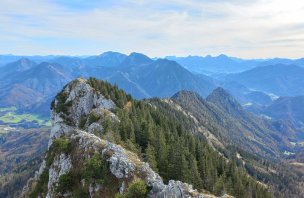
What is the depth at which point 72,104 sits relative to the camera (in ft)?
473

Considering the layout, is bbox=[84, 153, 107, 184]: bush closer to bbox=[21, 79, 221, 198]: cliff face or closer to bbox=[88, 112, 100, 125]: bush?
bbox=[21, 79, 221, 198]: cliff face

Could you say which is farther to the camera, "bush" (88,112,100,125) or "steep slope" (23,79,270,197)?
"bush" (88,112,100,125)

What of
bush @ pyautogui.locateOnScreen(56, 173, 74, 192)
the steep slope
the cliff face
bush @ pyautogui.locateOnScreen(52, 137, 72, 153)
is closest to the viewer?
the cliff face

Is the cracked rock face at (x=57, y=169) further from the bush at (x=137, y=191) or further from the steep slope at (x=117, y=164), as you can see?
the bush at (x=137, y=191)

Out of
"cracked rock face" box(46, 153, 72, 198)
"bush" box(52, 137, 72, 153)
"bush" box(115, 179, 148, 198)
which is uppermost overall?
"bush" box(115, 179, 148, 198)

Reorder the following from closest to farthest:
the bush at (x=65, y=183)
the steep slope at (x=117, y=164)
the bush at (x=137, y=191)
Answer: the bush at (x=137, y=191) → the steep slope at (x=117, y=164) → the bush at (x=65, y=183)

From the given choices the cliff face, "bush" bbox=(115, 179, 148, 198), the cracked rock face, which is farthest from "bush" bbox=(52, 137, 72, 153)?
"bush" bbox=(115, 179, 148, 198)

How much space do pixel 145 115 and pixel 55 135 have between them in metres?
34.3

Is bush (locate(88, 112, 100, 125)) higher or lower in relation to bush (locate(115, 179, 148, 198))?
lower

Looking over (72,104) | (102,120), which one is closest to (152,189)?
(102,120)

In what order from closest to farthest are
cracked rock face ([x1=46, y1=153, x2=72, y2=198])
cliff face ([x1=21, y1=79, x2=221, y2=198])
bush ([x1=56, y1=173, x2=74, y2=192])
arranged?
cliff face ([x1=21, y1=79, x2=221, y2=198])
bush ([x1=56, y1=173, x2=74, y2=192])
cracked rock face ([x1=46, y1=153, x2=72, y2=198])

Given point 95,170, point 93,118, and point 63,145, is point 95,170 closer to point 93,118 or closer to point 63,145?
point 63,145

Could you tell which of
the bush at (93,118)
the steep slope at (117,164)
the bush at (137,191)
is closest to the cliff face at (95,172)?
the steep slope at (117,164)

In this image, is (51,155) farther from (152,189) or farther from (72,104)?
(72,104)
